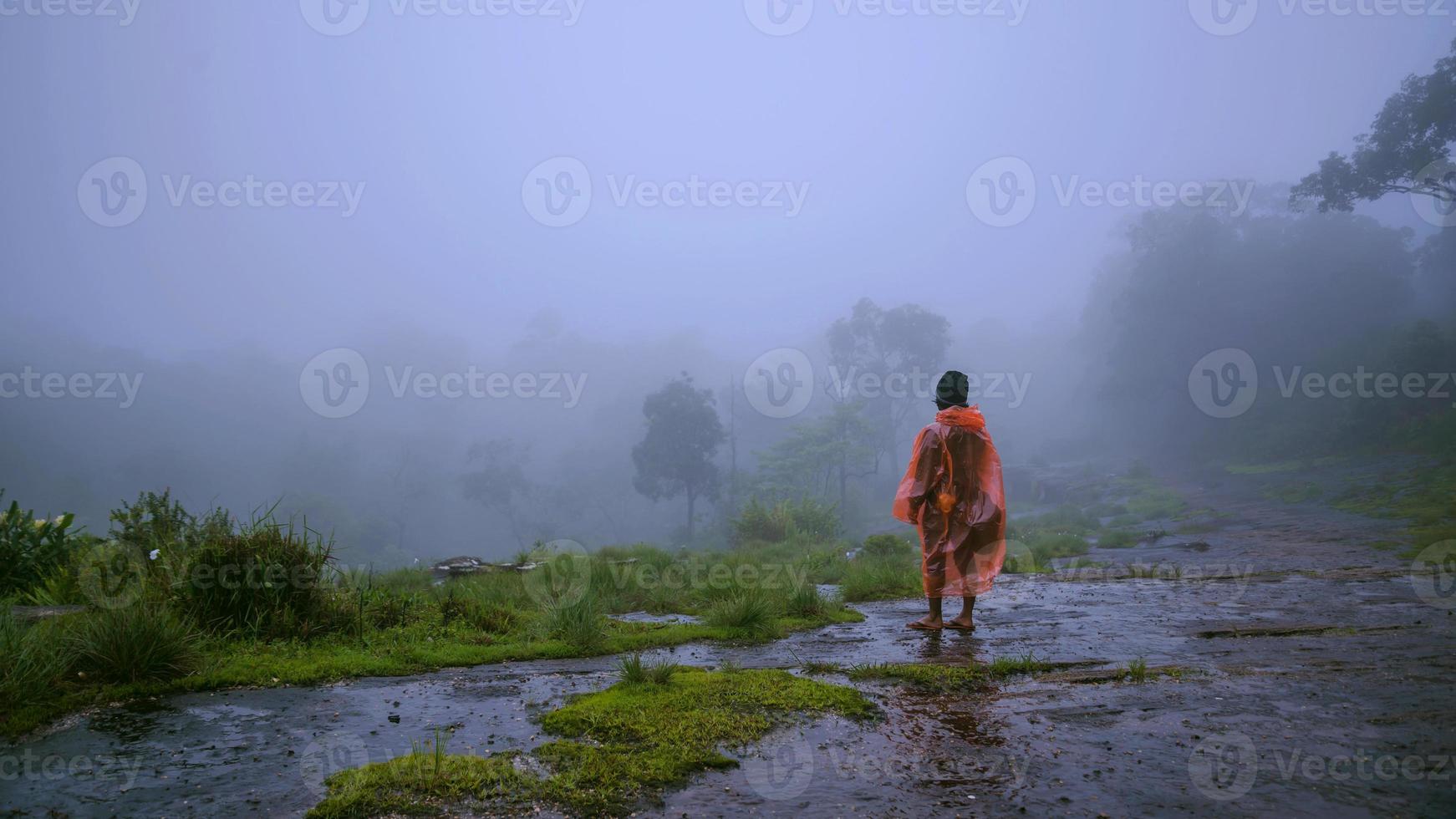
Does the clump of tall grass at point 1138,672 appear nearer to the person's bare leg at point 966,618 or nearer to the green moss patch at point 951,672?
the green moss patch at point 951,672

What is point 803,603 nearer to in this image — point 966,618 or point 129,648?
point 966,618

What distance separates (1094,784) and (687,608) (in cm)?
632

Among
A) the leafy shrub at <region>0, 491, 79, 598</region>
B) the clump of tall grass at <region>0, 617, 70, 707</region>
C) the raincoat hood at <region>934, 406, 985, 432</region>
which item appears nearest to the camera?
the clump of tall grass at <region>0, 617, 70, 707</region>

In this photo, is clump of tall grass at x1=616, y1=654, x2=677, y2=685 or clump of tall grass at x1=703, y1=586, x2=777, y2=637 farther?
clump of tall grass at x1=703, y1=586, x2=777, y2=637

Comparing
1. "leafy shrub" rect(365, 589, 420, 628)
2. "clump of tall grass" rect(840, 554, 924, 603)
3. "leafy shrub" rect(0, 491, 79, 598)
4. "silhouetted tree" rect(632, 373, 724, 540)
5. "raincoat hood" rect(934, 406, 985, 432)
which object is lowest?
"clump of tall grass" rect(840, 554, 924, 603)

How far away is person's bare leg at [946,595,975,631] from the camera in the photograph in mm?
7066

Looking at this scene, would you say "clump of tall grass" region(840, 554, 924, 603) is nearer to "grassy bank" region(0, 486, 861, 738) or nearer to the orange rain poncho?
"grassy bank" region(0, 486, 861, 738)

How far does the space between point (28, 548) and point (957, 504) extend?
10.1 metres

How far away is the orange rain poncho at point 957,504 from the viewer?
7172 millimetres

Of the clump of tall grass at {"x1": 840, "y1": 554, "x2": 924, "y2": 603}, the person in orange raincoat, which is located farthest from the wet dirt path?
the clump of tall grass at {"x1": 840, "y1": 554, "x2": 924, "y2": 603}

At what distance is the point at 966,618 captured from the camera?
280 inches

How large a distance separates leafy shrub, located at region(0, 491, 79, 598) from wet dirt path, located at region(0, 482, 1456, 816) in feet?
17.2

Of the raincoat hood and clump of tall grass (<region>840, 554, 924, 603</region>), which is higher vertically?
the raincoat hood

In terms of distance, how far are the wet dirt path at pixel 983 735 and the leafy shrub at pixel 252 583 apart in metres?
1.64
